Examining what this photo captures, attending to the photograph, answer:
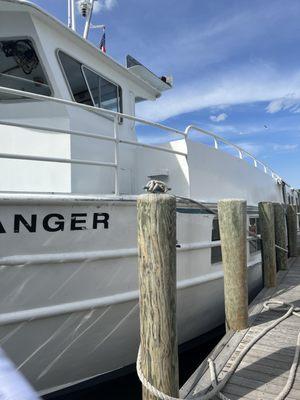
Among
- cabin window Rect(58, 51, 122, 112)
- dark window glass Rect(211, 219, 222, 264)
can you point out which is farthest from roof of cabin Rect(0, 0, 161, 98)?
dark window glass Rect(211, 219, 222, 264)

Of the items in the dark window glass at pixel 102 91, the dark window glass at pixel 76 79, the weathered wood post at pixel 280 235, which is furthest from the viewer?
the weathered wood post at pixel 280 235

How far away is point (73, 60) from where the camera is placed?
482cm

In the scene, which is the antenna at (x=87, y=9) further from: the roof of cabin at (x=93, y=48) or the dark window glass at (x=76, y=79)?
the dark window glass at (x=76, y=79)

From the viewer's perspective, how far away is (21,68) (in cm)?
445

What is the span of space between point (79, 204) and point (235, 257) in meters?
1.82

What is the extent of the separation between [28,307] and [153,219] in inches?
52.2

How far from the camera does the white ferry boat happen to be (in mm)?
3074

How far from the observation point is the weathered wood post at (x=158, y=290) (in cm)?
261

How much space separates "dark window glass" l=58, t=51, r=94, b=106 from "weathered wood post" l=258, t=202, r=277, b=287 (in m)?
3.05

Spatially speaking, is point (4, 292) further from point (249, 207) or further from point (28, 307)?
point (249, 207)

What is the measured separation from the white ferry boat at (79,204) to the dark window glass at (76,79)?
0.7 inches

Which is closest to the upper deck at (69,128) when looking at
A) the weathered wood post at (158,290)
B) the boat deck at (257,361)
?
the weathered wood post at (158,290)

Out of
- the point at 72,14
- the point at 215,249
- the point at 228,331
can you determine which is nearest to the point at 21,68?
the point at 72,14

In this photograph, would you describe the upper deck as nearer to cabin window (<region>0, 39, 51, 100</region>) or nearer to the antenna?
cabin window (<region>0, 39, 51, 100</region>)
